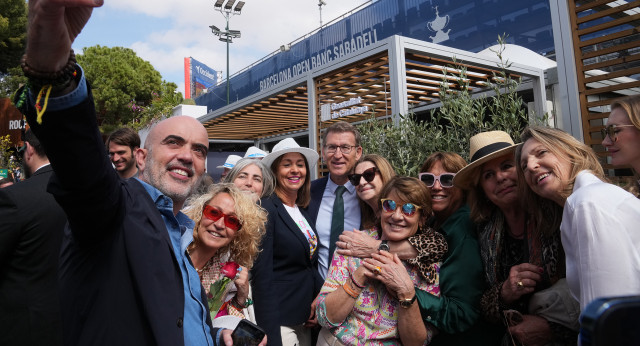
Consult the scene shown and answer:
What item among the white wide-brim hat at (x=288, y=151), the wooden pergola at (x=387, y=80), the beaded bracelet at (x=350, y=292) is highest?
the wooden pergola at (x=387, y=80)

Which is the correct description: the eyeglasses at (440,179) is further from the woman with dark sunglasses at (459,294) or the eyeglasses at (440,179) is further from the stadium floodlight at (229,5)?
the stadium floodlight at (229,5)

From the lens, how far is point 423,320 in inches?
91.2

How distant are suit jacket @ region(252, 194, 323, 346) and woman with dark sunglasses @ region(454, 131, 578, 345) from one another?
4.20 ft

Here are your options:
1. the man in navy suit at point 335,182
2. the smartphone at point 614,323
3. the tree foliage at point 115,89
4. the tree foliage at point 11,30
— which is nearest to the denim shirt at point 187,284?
the smartphone at point 614,323

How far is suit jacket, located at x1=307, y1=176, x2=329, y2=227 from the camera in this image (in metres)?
3.62

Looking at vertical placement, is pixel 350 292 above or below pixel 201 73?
below

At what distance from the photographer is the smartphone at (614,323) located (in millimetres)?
495

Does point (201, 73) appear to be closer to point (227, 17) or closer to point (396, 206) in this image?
point (227, 17)

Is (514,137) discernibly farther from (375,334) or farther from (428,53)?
(428,53)

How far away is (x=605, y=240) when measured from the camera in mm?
1362

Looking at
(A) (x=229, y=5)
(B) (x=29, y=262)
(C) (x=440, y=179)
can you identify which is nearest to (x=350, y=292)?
(C) (x=440, y=179)

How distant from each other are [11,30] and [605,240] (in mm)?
20473

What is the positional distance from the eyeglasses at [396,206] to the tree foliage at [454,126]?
4.37 ft

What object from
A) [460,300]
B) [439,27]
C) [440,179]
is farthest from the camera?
[439,27]
